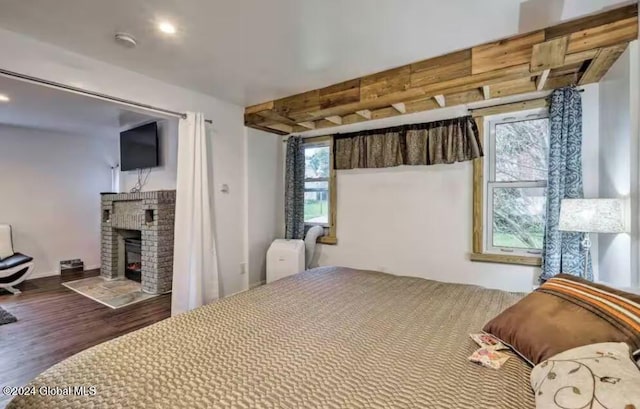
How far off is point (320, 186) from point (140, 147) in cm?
281

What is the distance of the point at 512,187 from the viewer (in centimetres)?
302

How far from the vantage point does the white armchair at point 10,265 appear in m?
4.02

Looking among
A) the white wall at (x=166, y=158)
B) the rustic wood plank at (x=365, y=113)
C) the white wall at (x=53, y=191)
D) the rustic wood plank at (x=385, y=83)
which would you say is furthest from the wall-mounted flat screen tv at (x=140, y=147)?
the rustic wood plank at (x=385, y=83)

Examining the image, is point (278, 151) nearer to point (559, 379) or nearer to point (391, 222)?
point (391, 222)

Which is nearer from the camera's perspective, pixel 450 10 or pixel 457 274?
pixel 450 10

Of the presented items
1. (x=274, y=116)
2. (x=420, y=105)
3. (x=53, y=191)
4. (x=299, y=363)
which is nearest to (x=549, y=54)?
(x=420, y=105)

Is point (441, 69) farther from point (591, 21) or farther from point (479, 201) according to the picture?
point (479, 201)

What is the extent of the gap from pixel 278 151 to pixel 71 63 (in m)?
2.50

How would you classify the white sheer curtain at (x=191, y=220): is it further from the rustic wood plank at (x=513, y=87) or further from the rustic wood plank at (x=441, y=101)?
the rustic wood plank at (x=513, y=87)

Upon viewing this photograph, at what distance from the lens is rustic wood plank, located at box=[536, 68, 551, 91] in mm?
2344

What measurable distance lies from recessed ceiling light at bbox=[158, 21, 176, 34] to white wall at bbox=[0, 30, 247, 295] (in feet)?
3.05

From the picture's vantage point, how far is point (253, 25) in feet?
6.77

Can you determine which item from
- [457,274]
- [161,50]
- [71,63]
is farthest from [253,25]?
[457,274]

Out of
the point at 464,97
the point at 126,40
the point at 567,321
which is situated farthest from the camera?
the point at 464,97
